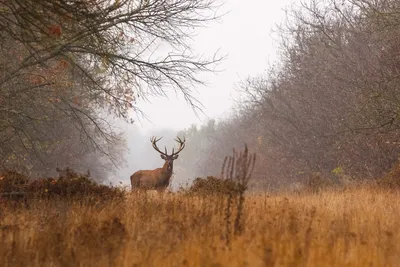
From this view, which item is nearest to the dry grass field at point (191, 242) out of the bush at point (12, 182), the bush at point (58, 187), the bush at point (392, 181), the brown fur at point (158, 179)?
the bush at point (58, 187)

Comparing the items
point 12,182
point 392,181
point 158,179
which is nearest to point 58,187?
point 12,182

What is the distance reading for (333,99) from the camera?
823 inches

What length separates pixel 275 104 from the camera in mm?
27250

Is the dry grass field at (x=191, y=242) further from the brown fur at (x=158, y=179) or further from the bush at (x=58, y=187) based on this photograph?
the brown fur at (x=158, y=179)

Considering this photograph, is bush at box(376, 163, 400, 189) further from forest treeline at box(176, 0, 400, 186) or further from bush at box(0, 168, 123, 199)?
bush at box(0, 168, 123, 199)

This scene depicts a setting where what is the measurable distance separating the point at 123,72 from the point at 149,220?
4.67 m

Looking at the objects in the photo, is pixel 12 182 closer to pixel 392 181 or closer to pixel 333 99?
pixel 392 181

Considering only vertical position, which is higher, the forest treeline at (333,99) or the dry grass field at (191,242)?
the forest treeline at (333,99)

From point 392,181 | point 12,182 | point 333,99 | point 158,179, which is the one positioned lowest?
point 12,182

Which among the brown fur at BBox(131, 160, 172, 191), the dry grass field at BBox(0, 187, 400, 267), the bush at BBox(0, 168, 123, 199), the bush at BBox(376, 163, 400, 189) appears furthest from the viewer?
the brown fur at BBox(131, 160, 172, 191)

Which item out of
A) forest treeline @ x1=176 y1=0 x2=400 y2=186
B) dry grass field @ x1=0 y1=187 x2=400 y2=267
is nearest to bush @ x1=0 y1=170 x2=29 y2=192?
dry grass field @ x1=0 y1=187 x2=400 y2=267

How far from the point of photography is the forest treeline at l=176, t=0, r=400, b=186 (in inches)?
547

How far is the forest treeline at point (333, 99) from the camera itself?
13.9 meters

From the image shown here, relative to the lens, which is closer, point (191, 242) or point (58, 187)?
point (191, 242)
